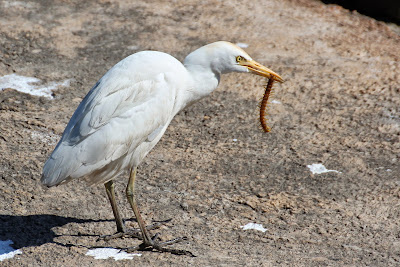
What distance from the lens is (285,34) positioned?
8.33 meters

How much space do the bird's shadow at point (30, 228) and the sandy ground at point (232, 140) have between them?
14 millimetres

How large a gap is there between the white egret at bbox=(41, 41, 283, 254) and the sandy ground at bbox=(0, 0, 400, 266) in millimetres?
575

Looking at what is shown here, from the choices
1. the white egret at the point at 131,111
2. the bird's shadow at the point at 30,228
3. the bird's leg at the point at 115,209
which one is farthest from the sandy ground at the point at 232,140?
the white egret at the point at 131,111

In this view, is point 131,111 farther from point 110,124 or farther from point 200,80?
point 200,80

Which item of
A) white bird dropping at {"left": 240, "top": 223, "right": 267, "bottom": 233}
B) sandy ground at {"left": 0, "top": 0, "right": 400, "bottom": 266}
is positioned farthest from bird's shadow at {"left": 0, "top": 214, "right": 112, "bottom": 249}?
white bird dropping at {"left": 240, "top": 223, "right": 267, "bottom": 233}

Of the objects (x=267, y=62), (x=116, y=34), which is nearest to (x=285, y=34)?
(x=267, y=62)

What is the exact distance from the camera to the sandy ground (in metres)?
Answer: 4.70

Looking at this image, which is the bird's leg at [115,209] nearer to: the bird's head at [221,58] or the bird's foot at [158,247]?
the bird's foot at [158,247]

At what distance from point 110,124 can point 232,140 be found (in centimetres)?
223

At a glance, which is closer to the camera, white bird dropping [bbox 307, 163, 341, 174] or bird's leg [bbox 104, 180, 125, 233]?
bird's leg [bbox 104, 180, 125, 233]

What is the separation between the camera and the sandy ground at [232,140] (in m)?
4.70

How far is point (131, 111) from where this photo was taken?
430 cm

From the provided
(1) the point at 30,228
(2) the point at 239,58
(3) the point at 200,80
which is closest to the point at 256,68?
(2) the point at 239,58

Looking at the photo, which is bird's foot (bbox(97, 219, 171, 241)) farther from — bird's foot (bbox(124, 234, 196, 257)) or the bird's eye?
the bird's eye
